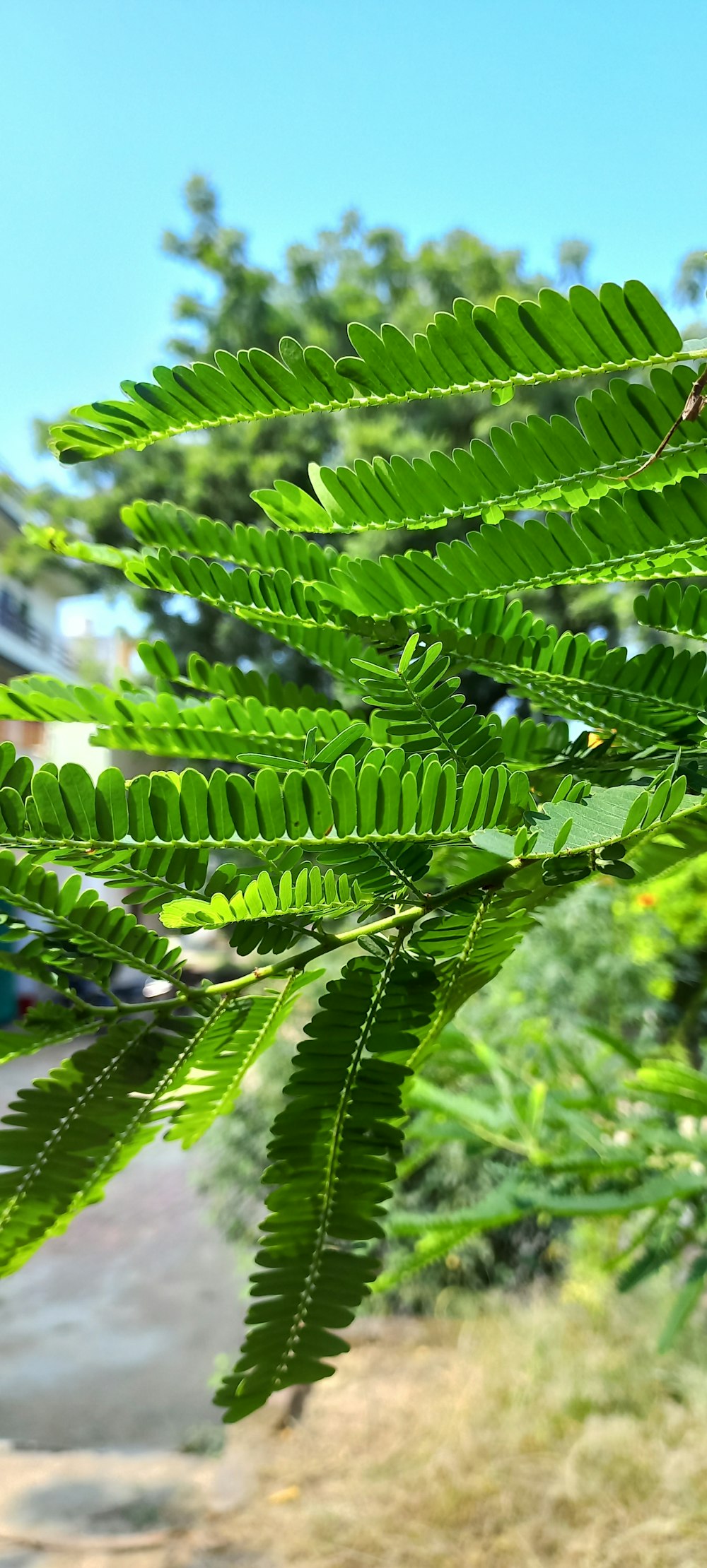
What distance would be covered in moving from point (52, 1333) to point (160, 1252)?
0.58m

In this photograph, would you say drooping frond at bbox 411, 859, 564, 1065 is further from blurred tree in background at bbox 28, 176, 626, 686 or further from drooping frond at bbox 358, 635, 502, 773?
blurred tree in background at bbox 28, 176, 626, 686

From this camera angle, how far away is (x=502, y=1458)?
1689mm

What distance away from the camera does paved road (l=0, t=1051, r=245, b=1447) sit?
2.28 meters

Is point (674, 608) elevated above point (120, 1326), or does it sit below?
above

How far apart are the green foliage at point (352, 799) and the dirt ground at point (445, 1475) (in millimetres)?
1529

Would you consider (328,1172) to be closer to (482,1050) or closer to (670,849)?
(670,849)

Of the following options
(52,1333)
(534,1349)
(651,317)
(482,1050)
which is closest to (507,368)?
(651,317)

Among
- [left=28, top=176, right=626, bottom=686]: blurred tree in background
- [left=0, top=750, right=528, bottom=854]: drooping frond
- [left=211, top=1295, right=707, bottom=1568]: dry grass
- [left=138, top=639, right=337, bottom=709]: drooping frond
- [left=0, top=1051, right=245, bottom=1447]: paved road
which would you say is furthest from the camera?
[left=28, top=176, right=626, bottom=686]: blurred tree in background

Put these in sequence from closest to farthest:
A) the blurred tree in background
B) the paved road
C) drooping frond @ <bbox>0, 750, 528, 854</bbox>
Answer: drooping frond @ <bbox>0, 750, 528, 854</bbox> < the paved road < the blurred tree in background

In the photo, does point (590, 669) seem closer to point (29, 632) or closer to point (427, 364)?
point (427, 364)

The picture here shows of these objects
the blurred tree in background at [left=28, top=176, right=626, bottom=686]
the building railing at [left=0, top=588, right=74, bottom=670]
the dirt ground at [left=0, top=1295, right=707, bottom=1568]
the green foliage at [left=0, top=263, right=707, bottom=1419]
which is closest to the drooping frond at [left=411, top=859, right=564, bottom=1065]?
the green foliage at [left=0, top=263, right=707, bottom=1419]

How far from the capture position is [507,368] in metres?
0.13

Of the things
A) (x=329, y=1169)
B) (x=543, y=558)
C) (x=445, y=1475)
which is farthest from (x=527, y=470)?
(x=445, y=1475)

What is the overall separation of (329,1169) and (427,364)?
132mm
